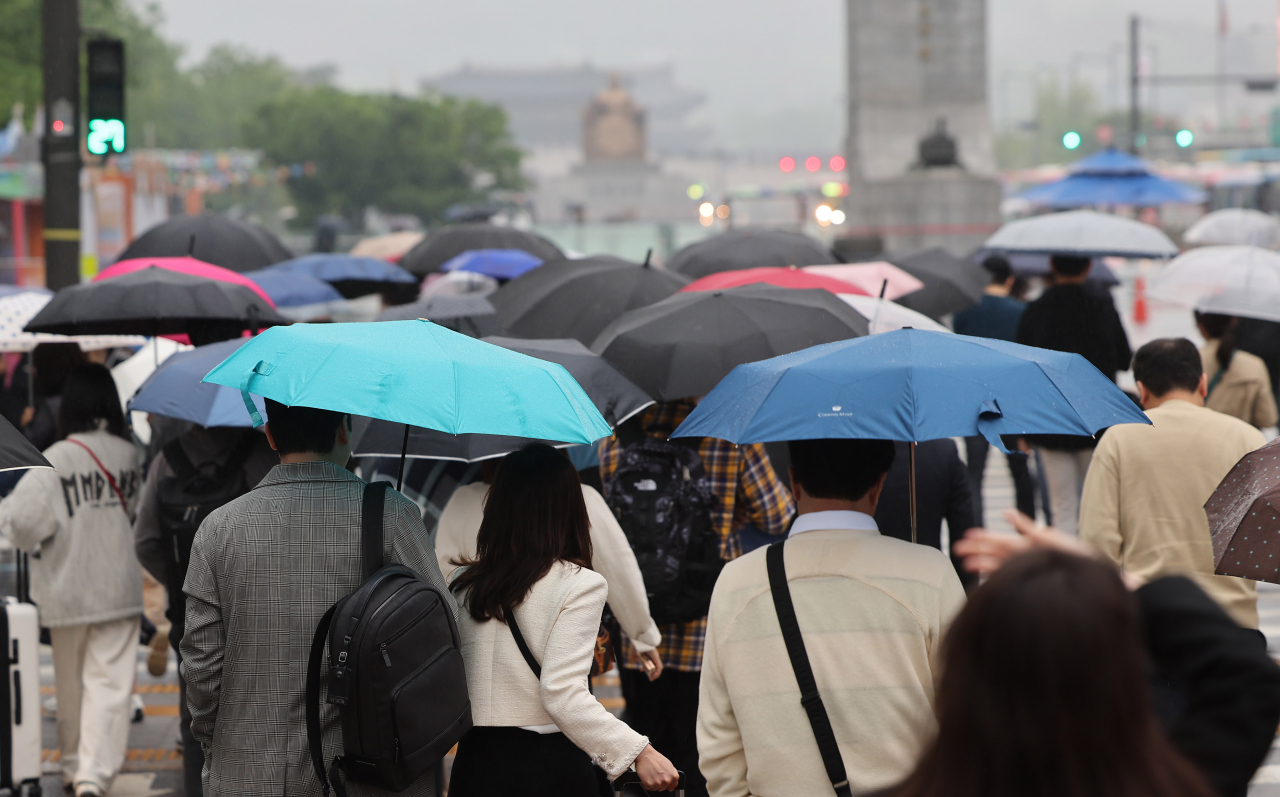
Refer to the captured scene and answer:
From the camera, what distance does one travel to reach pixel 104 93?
10398mm

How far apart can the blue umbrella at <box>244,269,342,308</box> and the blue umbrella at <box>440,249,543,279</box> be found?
1.54m

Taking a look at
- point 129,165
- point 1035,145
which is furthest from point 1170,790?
point 1035,145

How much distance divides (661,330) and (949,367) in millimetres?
2004

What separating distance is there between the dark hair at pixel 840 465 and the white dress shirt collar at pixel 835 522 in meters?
0.06

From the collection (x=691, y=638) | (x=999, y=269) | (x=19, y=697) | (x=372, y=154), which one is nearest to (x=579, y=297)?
(x=691, y=638)

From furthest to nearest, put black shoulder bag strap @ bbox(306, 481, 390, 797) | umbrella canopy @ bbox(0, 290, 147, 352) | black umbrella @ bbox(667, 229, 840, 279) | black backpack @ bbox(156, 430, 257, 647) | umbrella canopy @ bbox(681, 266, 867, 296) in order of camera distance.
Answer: black umbrella @ bbox(667, 229, 840, 279) < umbrella canopy @ bbox(0, 290, 147, 352) < umbrella canopy @ bbox(681, 266, 867, 296) < black backpack @ bbox(156, 430, 257, 647) < black shoulder bag strap @ bbox(306, 481, 390, 797)

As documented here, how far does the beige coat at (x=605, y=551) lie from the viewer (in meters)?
4.62

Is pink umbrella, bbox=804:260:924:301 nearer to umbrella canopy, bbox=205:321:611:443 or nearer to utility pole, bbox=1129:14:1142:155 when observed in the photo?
umbrella canopy, bbox=205:321:611:443

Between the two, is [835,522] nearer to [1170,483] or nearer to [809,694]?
[809,694]

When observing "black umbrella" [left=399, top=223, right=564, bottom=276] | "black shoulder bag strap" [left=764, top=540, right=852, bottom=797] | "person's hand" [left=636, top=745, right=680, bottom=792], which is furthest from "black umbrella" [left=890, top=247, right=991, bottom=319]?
"black shoulder bag strap" [left=764, top=540, right=852, bottom=797]

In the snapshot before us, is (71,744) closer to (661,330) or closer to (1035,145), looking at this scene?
(661,330)

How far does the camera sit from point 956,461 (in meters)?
5.77

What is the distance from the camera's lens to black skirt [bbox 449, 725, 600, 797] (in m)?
3.84

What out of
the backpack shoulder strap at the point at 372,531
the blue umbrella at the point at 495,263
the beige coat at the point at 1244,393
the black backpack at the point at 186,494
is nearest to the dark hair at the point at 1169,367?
the backpack shoulder strap at the point at 372,531
